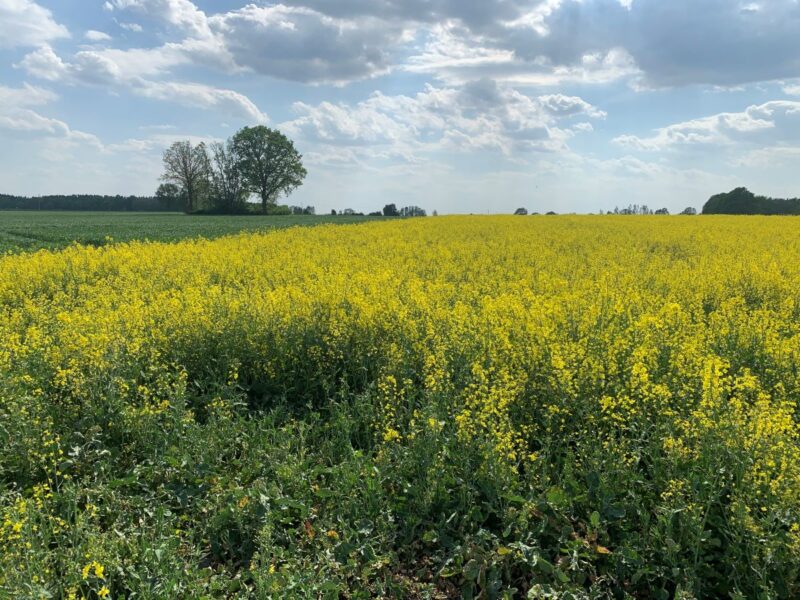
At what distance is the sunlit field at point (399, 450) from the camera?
305 cm

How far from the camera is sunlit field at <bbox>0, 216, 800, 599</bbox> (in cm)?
305

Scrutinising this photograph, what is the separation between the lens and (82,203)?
10175cm

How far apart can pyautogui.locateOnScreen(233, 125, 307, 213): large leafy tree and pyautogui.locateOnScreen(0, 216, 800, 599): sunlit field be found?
222 ft

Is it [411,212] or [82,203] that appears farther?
[82,203]

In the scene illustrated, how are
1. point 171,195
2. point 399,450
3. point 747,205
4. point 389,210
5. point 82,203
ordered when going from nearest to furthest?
point 399,450, point 747,205, point 389,210, point 171,195, point 82,203

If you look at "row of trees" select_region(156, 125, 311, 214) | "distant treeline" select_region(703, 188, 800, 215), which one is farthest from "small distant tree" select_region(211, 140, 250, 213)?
"distant treeline" select_region(703, 188, 800, 215)

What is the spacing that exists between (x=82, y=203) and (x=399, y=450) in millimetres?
117819

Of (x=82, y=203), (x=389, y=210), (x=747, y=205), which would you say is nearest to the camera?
(x=747, y=205)

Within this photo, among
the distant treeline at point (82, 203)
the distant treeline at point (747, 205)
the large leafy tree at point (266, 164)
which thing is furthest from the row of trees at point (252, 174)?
the distant treeline at point (747, 205)

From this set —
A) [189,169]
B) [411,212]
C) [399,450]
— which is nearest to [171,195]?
[189,169]

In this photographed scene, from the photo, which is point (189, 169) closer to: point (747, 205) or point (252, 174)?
point (252, 174)

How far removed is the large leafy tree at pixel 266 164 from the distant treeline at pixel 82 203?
33.2 meters

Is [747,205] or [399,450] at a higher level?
[747,205]

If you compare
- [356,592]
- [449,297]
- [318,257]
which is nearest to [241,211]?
[318,257]
